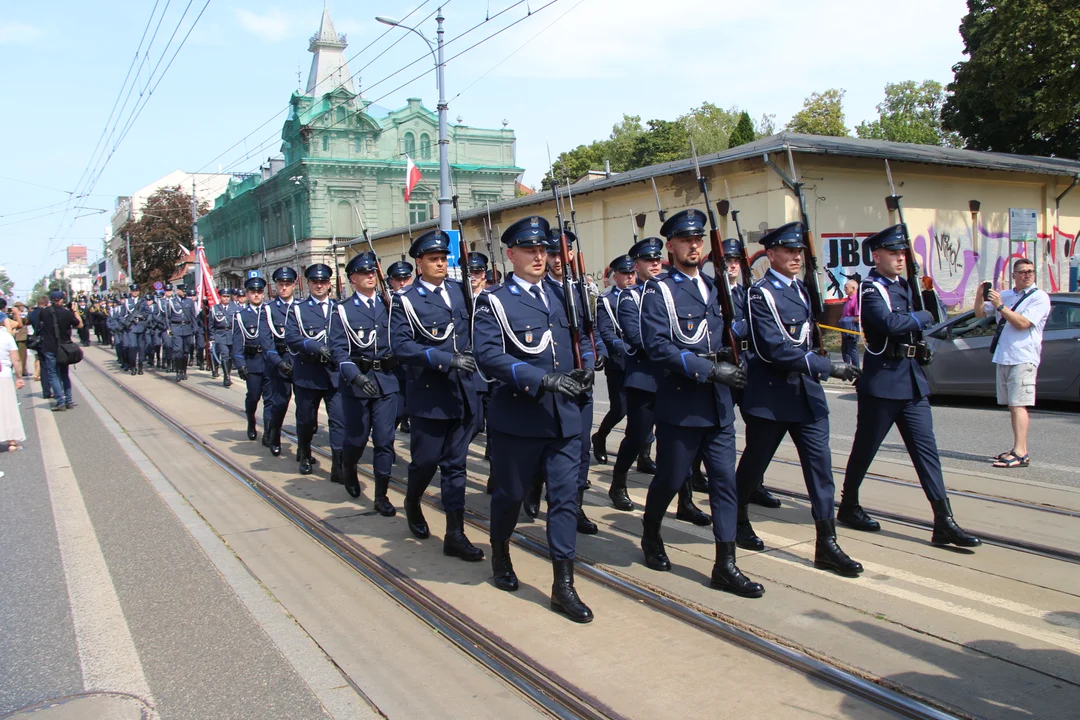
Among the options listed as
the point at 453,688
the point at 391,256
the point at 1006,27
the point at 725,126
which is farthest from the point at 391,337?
the point at 725,126

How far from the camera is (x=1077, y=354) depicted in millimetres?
10430

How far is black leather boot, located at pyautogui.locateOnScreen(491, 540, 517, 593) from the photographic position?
15.9 ft

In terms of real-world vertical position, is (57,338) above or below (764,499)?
above

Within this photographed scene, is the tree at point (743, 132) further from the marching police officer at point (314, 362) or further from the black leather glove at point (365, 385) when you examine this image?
the black leather glove at point (365, 385)

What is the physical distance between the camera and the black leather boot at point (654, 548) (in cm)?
505

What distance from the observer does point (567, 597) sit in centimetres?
438

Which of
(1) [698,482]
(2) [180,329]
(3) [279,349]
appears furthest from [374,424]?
(2) [180,329]

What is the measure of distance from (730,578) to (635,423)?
2173 millimetres

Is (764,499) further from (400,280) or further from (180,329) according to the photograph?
(180,329)

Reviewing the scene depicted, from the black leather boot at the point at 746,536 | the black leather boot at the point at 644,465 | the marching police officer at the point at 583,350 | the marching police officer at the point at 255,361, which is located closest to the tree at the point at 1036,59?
the black leather boot at the point at 644,465

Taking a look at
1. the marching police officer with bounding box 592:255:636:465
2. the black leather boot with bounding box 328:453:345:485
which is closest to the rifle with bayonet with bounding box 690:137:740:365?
the marching police officer with bounding box 592:255:636:465

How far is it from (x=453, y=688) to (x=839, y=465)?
5215 millimetres

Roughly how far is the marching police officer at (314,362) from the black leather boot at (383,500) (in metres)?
1.17

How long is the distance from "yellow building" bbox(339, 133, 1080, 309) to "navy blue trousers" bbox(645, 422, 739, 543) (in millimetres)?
12079
